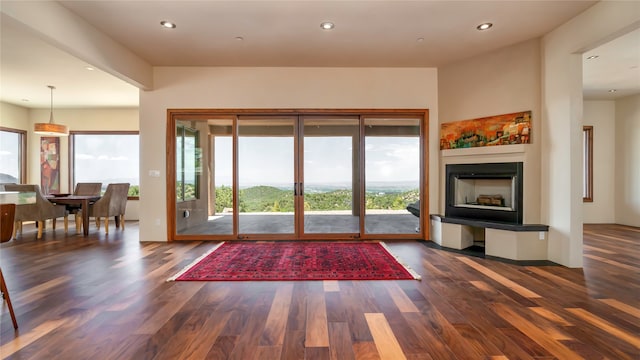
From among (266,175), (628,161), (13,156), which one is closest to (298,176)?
(266,175)

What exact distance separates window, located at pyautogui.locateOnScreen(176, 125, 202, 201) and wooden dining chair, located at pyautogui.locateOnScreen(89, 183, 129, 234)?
201 cm

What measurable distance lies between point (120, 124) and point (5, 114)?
2.42m

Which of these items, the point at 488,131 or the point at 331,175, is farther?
the point at 331,175

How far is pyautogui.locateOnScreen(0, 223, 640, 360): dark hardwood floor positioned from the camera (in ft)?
6.23

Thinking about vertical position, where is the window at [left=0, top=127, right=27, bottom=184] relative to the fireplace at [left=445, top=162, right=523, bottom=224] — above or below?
above

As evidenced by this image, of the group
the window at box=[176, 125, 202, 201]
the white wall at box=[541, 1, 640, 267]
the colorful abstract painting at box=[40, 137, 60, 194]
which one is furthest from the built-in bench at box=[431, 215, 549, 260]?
the colorful abstract painting at box=[40, 137, 60, 194]

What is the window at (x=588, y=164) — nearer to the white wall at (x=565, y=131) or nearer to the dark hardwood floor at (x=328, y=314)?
the dark hardwood floor at (x=328, y=314)

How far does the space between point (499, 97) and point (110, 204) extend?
739 centimetres

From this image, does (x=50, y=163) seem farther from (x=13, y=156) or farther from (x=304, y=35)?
(x=304, y=35)

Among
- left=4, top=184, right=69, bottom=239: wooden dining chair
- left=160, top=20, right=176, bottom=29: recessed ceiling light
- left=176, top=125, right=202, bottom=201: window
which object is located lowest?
left=4, top=184, right=69, bottom=239: wooden dining chair

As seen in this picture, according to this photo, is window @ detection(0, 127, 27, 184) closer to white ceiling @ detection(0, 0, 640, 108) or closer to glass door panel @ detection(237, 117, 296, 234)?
white ceiling @ detection(0, 0, 640, 108)

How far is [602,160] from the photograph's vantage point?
6707mm

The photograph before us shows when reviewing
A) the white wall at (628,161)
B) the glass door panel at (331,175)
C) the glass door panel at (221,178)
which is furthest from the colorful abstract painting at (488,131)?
the white wall at (628,161)

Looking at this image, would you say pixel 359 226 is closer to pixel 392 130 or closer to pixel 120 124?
pixel 392 130
